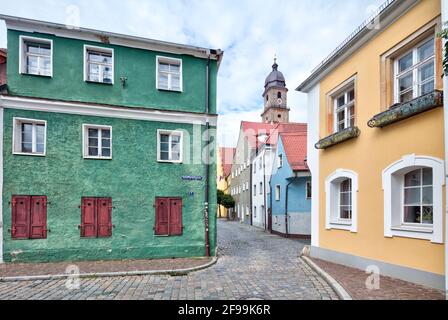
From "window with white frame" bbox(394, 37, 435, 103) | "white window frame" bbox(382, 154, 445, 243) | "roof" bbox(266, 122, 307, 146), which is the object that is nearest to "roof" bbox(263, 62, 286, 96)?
"roof" bbox(266, 122, 307, 146)

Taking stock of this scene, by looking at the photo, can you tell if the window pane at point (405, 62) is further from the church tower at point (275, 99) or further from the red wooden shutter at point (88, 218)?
the church tower at point (275, 99)

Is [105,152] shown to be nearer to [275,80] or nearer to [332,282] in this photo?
[332,282]

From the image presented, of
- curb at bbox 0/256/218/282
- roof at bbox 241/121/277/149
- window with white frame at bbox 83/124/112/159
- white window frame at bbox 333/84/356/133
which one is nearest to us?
curb at bbox 0/256/218/282

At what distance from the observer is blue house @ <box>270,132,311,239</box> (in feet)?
57.7

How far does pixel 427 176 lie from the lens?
6246 millimetres

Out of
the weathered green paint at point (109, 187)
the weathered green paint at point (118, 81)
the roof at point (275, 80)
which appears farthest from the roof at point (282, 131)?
the roof at point (275, 80)

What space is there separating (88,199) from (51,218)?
4.13 ft

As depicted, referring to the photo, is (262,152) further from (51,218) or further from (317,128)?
(51,218)

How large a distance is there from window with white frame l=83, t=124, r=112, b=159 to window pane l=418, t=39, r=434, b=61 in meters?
9.44

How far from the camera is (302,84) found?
442 inches

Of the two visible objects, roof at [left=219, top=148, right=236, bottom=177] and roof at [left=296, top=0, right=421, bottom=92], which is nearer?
roof at [left=296, top=0, right=421, bottom=92]

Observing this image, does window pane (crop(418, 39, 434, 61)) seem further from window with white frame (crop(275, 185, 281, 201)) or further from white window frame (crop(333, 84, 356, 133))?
window with white frame (crop(275, 185, 281, 201))

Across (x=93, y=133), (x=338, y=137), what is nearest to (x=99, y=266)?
(x=93, y=133)

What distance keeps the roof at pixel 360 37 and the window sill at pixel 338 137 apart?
96.0 inches
